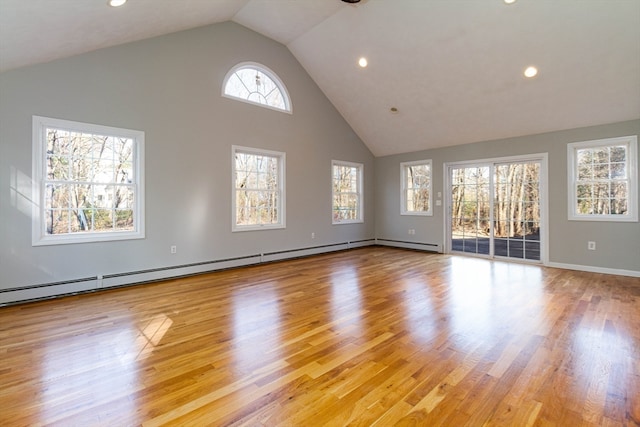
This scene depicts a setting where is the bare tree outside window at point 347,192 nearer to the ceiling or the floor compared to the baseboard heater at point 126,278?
nearer to the ceiling

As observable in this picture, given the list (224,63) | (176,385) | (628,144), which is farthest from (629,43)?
(176,385)

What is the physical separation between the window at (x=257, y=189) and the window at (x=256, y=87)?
92cm

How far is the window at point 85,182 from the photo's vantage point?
3.61 meters

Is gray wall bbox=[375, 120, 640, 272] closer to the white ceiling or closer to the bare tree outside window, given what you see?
the white ceiling

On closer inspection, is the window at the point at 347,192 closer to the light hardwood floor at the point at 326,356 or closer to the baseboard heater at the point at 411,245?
the baseboard heater at the point at 411,245

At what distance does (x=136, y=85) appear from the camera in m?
4.21

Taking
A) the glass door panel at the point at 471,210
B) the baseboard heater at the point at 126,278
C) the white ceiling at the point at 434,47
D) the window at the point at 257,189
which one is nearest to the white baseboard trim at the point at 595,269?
the glass door panel at the point at 471,210

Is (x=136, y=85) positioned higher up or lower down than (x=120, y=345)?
higher up

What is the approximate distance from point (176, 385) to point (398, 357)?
150cm

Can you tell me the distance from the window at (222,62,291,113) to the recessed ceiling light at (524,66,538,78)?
3946mm

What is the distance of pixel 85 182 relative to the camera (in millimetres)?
3908

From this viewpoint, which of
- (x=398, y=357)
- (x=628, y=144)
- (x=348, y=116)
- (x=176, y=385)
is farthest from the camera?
(x=348, y=116)

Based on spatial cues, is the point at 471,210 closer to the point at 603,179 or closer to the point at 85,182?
the point at 603,179

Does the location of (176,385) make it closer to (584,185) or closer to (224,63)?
(224,63)
